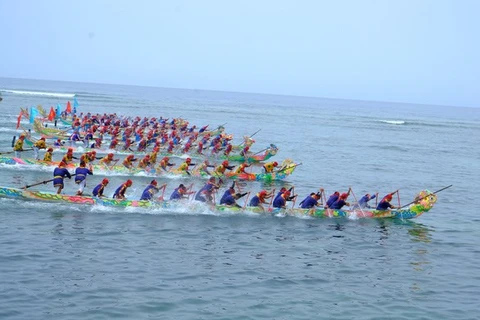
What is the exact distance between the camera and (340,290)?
1688 centimetres

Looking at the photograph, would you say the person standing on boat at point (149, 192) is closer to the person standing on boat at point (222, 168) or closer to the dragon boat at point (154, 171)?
the dragon boat at point (154, 171)

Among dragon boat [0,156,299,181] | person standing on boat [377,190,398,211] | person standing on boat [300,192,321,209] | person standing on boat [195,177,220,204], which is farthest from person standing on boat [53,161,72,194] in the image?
person standing on boat [377,190,398,211]

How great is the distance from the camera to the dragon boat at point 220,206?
2394 centimetres

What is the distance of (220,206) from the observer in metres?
25.0

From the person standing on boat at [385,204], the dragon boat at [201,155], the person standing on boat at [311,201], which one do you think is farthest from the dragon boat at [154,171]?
the person standing on boat at [385,204]

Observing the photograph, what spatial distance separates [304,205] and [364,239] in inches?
144

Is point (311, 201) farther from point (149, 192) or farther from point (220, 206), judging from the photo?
point (149, 192)

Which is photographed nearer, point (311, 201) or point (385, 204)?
point (311, 201)

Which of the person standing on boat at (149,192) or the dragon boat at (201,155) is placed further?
the dragon boat at (201,155)

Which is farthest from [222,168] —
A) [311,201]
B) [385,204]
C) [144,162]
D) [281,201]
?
[385,204]

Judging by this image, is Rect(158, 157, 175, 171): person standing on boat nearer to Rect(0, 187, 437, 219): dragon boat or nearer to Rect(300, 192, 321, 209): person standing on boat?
Rect(0, 187, 437, 219): dragon boat

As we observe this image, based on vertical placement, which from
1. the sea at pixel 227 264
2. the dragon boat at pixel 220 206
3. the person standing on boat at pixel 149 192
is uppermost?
the person standing on boat at pixel 149 192

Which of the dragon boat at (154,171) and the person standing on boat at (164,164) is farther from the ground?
the person standing on boat at (164,164)

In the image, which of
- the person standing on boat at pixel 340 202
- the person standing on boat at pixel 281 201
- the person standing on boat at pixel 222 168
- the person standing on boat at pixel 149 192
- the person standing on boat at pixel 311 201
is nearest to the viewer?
the person standing on boat at pixel 149 192
